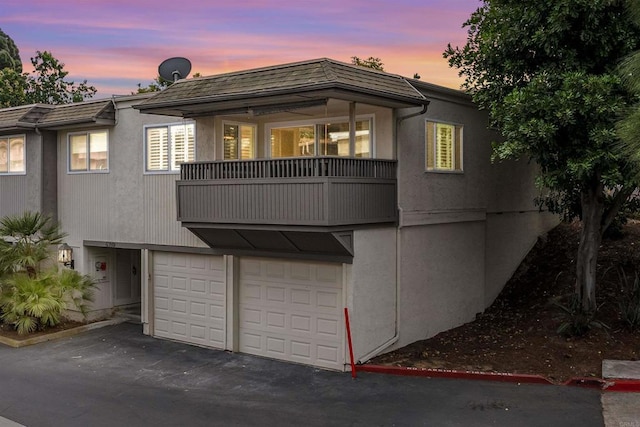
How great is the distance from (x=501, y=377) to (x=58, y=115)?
44.0ft

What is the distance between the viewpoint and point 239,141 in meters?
14.6

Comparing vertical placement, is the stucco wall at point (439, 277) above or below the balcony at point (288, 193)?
below

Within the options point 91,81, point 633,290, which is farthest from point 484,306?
point 91,81

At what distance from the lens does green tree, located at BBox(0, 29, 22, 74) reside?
4247cm

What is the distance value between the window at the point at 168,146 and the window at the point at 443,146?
564cm

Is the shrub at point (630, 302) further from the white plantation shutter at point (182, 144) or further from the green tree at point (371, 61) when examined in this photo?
the green tree at point (371, 61)

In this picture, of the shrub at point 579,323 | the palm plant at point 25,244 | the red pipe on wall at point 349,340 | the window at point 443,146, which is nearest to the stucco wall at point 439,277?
the window at point 443,146

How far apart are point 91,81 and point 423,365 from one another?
27059mm

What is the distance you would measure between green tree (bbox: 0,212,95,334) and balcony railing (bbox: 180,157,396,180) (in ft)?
16.7

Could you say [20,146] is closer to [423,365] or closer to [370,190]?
[370,190]

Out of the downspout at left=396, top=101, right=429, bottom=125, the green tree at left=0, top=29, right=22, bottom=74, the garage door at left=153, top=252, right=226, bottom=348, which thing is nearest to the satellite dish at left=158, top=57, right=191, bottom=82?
the garage door at left=153, top=252, right=226, bottom=348

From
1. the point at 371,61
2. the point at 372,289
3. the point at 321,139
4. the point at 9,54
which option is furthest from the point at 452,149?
the point at 9,54

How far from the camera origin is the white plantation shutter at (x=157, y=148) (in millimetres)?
15219

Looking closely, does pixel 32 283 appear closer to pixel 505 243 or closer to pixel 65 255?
pixel 65 255
